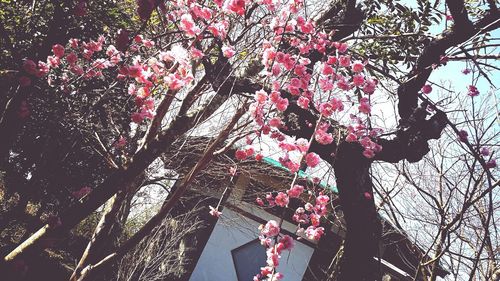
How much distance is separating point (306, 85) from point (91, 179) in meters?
6.15

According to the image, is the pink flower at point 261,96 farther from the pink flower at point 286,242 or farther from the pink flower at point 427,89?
the pink flower at point 427,89

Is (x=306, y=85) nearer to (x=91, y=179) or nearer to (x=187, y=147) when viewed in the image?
(x=187, y=147)

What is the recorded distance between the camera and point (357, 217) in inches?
89.0

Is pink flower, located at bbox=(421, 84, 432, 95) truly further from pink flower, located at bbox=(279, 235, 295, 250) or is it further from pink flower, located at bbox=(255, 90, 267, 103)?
pink flower, located at bbox=(279, 235, 295, 250)

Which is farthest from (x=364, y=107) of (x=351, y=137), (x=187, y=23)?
(x=187, y=23)

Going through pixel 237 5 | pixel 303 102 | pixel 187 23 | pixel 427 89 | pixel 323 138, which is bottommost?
pixel 323 138

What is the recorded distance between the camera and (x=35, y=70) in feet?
12.0

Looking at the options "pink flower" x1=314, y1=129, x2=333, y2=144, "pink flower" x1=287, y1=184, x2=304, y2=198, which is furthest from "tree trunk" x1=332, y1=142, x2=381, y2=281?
"pink flower" x1=287, y1=184, x2=304, y2=198

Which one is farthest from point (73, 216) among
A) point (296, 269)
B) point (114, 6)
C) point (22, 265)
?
point (296, 269)

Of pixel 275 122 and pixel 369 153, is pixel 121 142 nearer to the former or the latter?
pixel 275 122

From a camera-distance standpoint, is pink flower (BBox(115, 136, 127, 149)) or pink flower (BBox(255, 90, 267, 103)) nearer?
pink flower (BBox(255, 90, 267, 103))

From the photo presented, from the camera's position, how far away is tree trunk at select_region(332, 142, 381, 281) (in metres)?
2.13

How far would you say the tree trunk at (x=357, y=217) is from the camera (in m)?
2.13

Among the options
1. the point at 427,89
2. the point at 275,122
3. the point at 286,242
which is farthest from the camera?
the point at 427,89
